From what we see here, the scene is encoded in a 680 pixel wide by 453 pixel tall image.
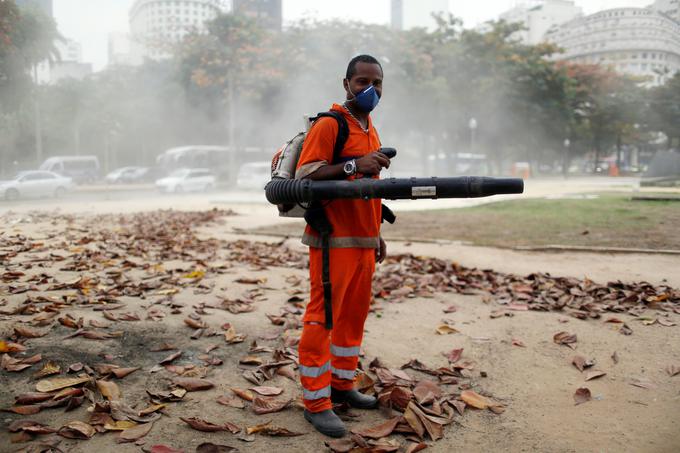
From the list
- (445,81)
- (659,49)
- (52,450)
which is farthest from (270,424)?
(445,81)

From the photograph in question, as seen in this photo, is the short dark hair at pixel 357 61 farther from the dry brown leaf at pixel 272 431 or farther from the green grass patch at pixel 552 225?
the green grass patch at pixel 552 225

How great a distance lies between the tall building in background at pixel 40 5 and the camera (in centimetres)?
678

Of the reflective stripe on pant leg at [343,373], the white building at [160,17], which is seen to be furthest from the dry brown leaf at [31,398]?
the white building at [160,17]

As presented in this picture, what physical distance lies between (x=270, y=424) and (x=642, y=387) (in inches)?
84.2

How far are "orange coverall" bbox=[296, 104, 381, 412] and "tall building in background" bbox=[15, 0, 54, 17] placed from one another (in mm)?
5762

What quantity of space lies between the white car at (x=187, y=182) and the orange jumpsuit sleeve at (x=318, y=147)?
26805mm

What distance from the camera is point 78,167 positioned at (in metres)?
37.4

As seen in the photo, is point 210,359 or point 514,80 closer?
point 210,359

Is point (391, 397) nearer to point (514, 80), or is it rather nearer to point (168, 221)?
point (168, 221)

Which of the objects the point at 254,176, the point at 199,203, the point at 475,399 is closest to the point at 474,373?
the point at 475,399

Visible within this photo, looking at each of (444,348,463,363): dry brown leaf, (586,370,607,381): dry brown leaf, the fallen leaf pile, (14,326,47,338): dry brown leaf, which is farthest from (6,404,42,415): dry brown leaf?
the fallen leaf pile

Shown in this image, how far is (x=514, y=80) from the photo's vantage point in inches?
1455

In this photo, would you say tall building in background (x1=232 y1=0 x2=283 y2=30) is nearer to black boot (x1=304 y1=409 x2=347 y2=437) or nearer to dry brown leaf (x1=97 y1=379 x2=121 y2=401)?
dry brown leaf (x1=97 y1=379 x2=121 y2=401)

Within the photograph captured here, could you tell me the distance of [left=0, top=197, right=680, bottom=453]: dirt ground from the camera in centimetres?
257
